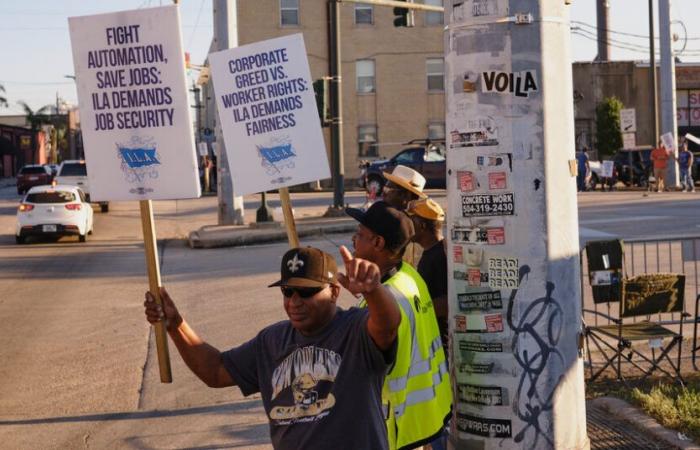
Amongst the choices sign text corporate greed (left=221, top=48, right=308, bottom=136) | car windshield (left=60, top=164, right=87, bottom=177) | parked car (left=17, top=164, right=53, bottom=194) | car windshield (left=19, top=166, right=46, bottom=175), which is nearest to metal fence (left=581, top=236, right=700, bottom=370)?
sign text corporate greed (left=221, top=48, right=308, bottom=136)

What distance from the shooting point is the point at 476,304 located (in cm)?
533

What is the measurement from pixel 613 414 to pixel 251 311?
261 inches

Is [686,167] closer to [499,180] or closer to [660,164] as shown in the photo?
[660,164]

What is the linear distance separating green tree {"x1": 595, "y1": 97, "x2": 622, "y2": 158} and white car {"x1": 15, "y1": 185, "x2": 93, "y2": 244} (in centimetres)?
3281

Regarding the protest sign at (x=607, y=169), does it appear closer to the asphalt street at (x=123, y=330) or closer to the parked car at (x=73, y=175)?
the asphalt street at (x=123, y=330)

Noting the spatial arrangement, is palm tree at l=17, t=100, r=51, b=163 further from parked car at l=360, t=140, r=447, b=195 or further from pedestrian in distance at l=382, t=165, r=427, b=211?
pedestrian in distance at l=382, t=165, r=427, b=211

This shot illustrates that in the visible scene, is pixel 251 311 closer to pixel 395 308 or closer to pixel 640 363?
pixel 640 363

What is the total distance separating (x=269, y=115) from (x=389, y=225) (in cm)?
184

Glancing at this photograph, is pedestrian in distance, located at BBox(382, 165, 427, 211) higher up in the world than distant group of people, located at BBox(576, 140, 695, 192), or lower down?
higher up

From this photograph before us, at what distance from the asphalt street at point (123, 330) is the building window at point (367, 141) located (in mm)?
27082

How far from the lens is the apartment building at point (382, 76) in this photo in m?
52.0

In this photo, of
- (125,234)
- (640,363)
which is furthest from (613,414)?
(125,234)

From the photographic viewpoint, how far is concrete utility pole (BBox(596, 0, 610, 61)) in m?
59.5

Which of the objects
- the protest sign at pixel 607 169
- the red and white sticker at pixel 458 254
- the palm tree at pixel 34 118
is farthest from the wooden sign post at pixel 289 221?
the palm tree at pixel 34 118
